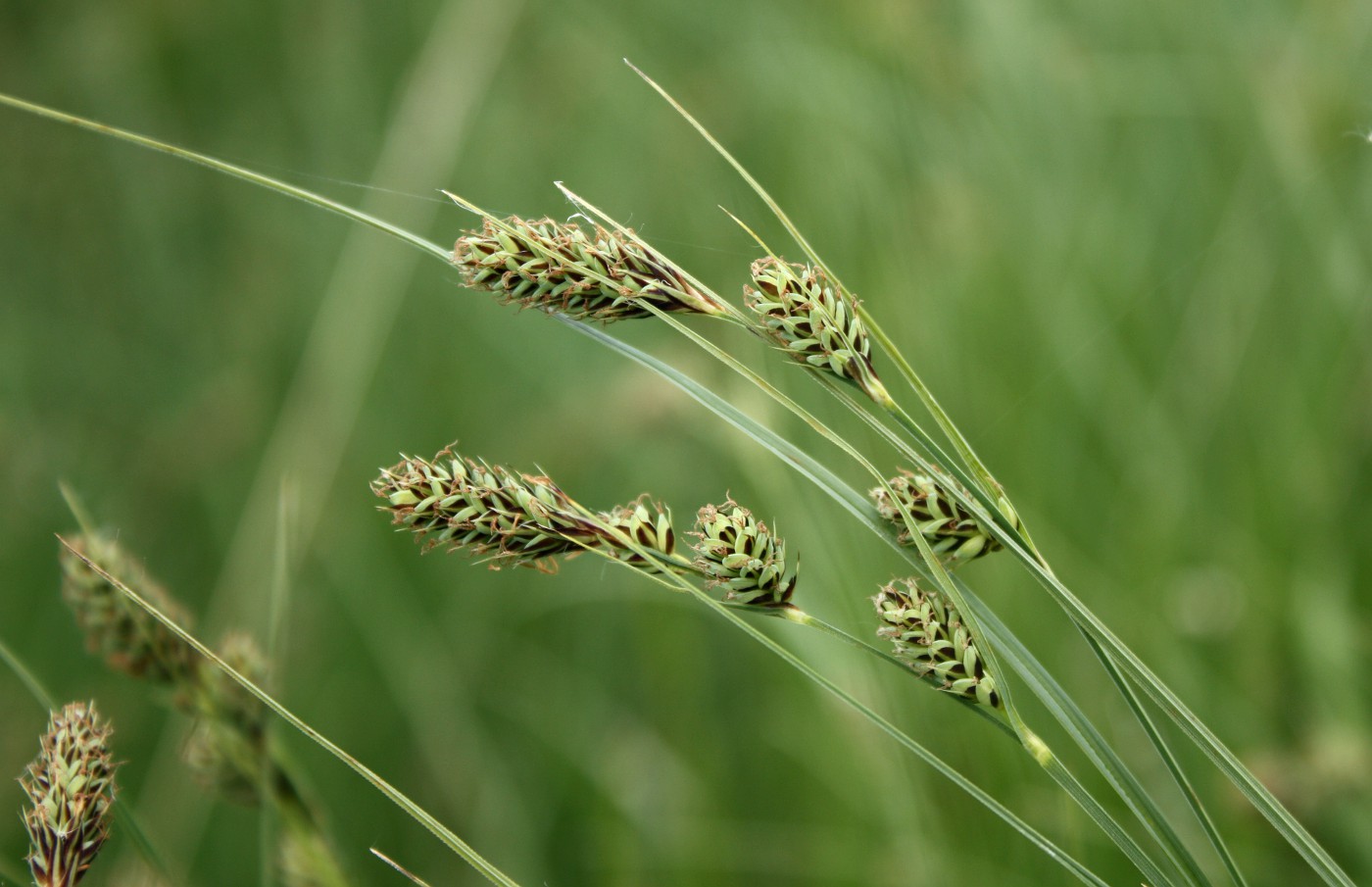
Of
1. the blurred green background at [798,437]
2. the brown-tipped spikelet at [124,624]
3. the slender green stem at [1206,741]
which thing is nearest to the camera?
the slender green stem at [1206,741]

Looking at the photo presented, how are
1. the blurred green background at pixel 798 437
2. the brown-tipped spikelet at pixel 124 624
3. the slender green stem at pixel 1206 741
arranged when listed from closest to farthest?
the slender green stem at pixel 1206 741, the brown-tipped spikelet at pixel 124 624, the blurred green background at pixel 798 437

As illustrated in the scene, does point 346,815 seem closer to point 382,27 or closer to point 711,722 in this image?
point 711,722

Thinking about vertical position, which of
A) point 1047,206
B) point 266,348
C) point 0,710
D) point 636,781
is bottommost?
point 0,710

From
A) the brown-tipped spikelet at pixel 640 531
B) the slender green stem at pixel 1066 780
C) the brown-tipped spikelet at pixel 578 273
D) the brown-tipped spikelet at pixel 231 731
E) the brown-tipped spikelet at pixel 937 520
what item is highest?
the brown-tipped spikelet at pixel 578 273

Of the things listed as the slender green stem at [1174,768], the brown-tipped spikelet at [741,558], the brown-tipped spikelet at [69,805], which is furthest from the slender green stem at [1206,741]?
the brown-tipped spikelet at [69,805]

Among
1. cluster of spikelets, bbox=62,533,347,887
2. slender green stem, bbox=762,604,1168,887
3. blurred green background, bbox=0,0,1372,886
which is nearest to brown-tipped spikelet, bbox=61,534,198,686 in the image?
cluster of spikelets, bbox=62,533,347,887

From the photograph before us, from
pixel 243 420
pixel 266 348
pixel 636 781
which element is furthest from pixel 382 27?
pixel 636 781

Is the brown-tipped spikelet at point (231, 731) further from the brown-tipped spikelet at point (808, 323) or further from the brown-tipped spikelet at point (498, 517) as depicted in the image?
the brown-tipped spikelet at point (808, 323)
